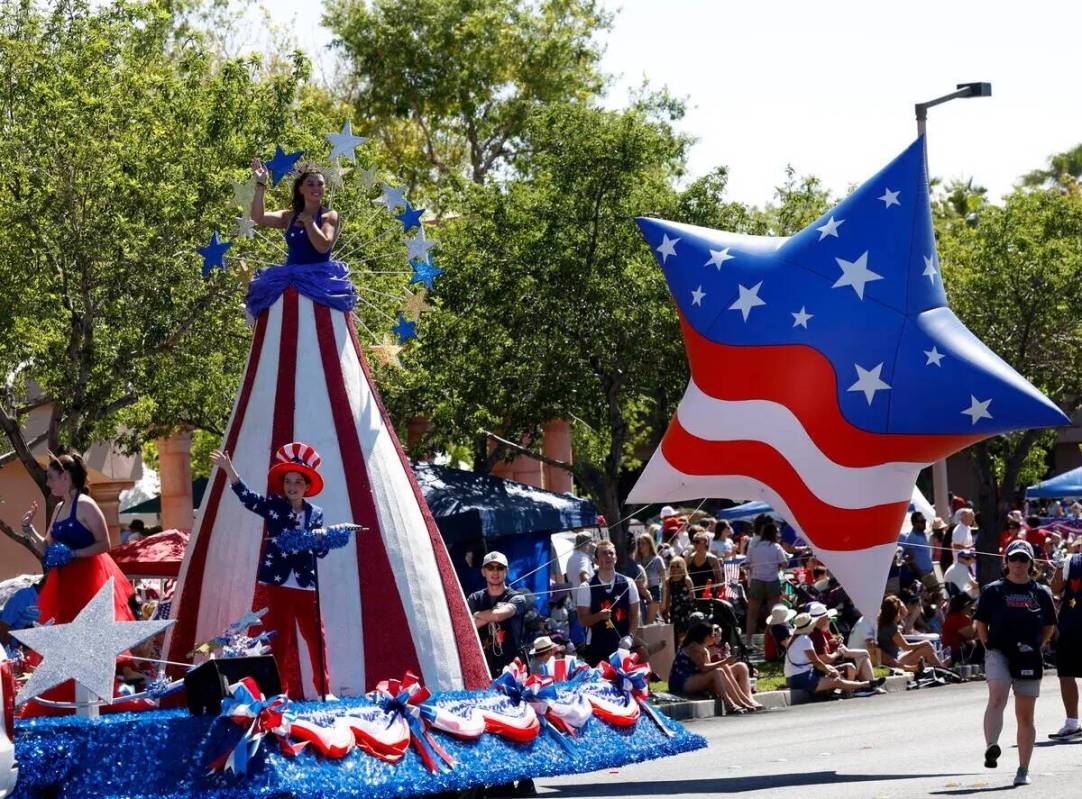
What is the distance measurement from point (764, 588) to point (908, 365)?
8.62 metres

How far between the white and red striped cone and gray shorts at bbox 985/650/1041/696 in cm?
305

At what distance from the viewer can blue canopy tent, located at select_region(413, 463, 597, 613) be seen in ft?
65.2

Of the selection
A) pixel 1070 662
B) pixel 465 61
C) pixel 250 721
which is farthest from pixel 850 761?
pixel 465 61

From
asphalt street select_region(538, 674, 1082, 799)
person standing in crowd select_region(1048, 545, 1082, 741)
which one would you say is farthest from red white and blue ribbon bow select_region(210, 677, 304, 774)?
person standing in crowd select_region(1048, 545, 1082, 741)

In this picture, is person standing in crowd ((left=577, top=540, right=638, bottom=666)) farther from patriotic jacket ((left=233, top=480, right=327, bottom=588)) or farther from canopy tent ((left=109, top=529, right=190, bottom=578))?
patriotic jacket ((left=233, top=480, right=327, bottom=588))

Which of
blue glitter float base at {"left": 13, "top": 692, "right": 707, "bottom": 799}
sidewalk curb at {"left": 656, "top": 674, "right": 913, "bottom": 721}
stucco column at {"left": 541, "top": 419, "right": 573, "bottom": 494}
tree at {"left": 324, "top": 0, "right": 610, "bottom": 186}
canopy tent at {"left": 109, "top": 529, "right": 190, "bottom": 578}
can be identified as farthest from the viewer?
tree at {"left": 324, "top": 0, "right": 610, "bottom": 186}

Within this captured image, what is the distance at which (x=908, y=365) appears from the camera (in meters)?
12.6

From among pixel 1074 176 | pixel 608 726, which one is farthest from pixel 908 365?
pixel 1074 176

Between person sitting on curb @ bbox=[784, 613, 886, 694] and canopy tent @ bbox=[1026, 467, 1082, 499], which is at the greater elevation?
canopy tent @ bbox=[1026, 467, 1082, 499]

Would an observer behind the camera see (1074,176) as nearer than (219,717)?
No

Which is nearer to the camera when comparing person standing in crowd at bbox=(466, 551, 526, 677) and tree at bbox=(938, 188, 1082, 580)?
person standing in crowd at bbox=(466, 551, 526, 677)

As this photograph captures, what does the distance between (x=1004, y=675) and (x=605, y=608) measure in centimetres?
→ 467

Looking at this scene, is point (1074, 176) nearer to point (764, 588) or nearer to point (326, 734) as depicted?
point (764, 588)

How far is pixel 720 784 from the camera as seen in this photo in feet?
36.7
